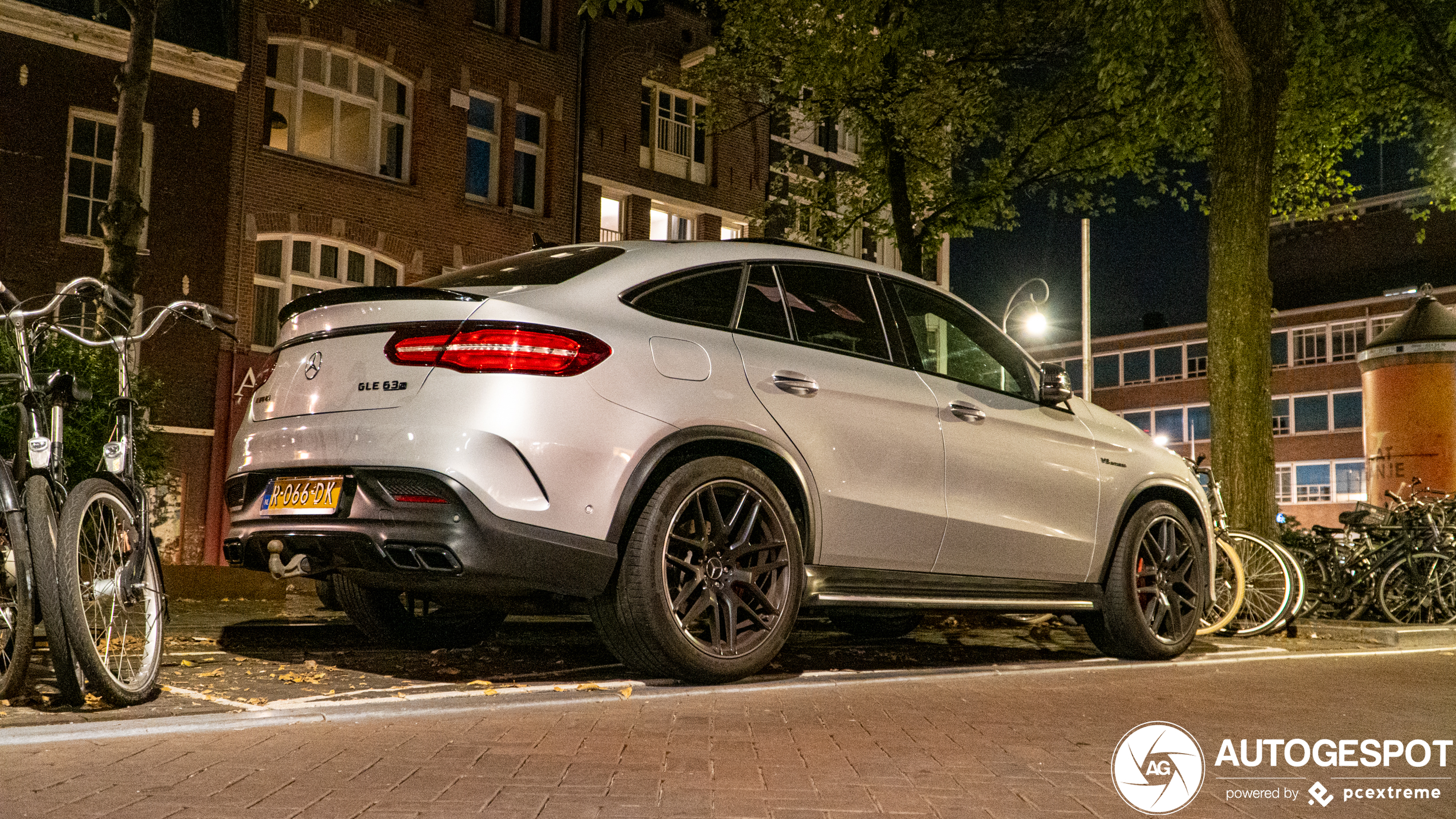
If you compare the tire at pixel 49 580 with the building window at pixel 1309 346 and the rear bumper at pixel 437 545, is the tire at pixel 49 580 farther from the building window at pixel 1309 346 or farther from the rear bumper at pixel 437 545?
the building window at pixel 1309 346

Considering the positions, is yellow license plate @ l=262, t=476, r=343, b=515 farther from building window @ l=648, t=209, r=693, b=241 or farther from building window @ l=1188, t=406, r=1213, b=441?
building window @ l=1188, t=406, r=1213, b=441

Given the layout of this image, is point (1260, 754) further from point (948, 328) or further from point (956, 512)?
point (948, 328)

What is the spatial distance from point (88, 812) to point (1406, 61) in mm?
20285

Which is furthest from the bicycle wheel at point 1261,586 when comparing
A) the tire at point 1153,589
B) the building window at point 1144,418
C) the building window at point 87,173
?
the building window at point 1144,418

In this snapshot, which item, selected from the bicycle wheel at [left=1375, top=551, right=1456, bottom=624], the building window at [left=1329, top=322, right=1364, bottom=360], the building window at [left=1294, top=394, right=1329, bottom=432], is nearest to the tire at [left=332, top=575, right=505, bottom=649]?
the bicycle wheel at [left=1375, top=551, right=1456, bottom=624]

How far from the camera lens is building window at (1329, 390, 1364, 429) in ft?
191

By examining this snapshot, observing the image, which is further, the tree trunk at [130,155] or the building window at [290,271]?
the building window at [290,271]

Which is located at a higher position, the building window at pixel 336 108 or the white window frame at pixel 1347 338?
the white window frame at pixel 1347 338

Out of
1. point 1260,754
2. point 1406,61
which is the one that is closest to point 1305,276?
point 1406,61

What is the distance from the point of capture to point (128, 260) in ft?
44.1

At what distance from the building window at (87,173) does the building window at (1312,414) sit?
174ft

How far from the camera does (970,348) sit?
7.15m

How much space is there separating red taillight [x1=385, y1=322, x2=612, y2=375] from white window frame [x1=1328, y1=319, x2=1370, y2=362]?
198 feet

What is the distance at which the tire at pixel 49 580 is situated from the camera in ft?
13.9
